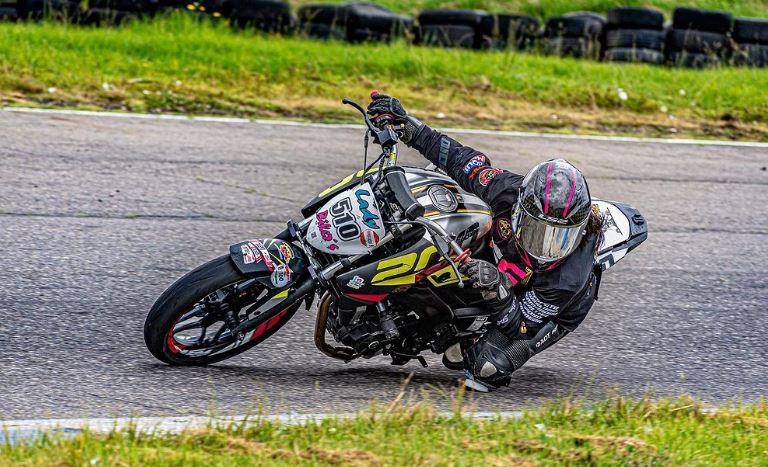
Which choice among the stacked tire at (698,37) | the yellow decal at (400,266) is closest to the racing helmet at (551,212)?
the yellow decal at (400,266)

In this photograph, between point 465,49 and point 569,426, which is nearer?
point 569,426

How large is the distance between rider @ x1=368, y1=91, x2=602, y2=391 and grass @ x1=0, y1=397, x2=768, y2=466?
45 cm

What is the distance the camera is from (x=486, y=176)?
5.39 meters

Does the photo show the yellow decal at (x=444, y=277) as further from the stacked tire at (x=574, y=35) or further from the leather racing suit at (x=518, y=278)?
the stacked tire at (x=574, y=35)

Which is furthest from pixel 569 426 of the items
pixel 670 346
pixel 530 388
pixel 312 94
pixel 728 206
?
pixel 312 94

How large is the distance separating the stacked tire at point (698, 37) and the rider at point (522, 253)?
8.52 meters

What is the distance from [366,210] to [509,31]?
8.83 metres

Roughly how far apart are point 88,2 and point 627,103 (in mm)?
→ 6075

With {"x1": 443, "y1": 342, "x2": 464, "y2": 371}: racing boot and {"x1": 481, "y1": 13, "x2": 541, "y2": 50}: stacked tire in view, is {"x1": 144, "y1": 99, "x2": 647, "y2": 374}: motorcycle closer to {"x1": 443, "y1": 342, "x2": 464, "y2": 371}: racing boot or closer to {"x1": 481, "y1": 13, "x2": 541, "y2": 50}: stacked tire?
{"x1": 443, "y1": 342, "x2": 464, "y2": 371}: racing boot

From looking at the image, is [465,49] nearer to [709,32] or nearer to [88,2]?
[709,32]

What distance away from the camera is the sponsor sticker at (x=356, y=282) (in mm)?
4777

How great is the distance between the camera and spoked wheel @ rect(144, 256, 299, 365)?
4.74 metres

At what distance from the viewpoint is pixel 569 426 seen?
4.58m

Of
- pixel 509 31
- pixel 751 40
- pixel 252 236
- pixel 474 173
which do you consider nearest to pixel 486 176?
pixel 474 173
